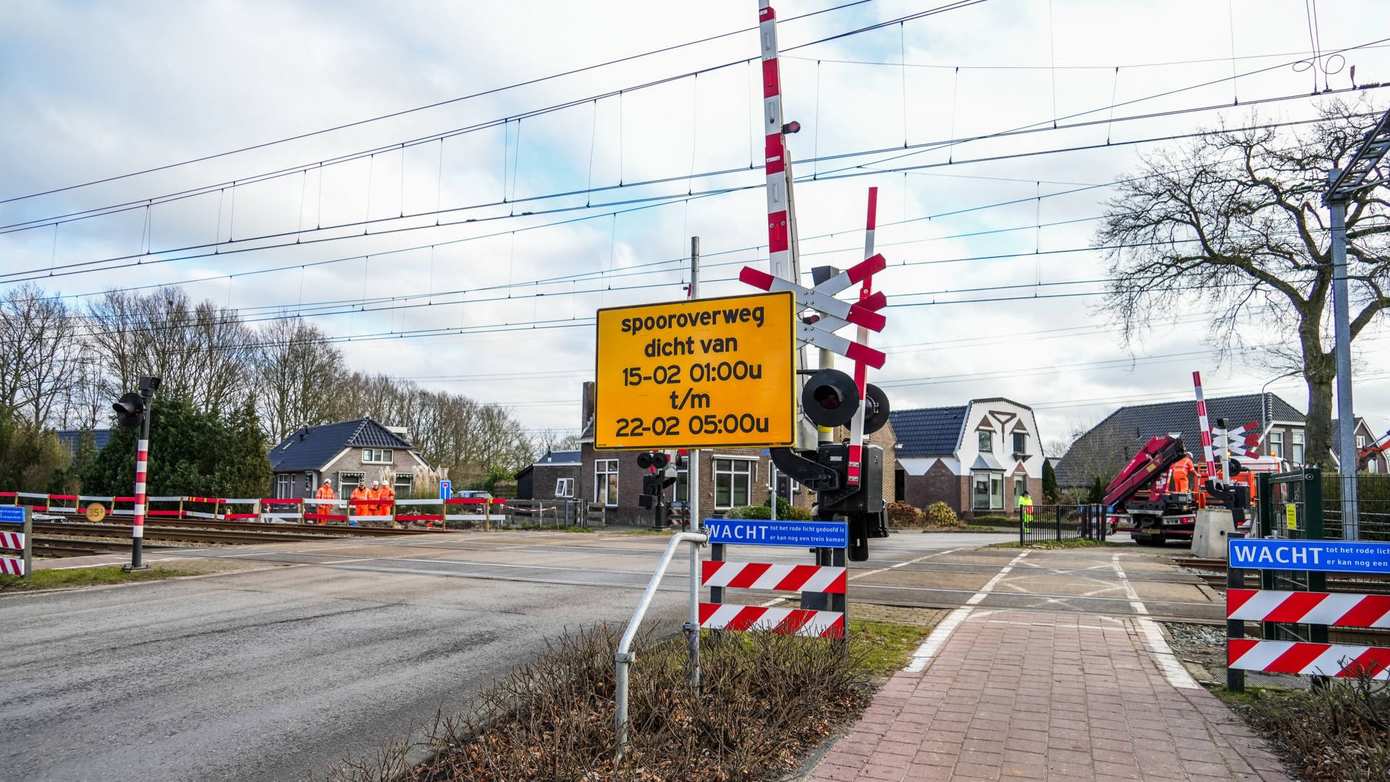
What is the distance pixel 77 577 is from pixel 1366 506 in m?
16.9

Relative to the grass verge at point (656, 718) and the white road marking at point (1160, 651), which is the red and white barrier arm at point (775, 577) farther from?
the white road marking at point (1160, 651)

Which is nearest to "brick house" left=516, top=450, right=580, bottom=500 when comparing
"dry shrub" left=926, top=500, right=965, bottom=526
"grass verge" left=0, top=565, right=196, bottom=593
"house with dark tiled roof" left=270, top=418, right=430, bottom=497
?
"house with dark tiled roof" left=270, top=418, right=430, bottom=497

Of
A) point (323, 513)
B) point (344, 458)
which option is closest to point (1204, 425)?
point (323, 513)

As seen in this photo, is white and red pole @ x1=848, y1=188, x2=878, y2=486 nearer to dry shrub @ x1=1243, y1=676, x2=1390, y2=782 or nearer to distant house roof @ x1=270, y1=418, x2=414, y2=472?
dry shrub @ x1=1243, y1=676, x2=1390, y2=782

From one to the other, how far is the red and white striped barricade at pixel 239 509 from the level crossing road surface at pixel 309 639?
601 inches

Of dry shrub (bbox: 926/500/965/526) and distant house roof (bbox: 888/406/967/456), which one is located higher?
distant house roof (bbox: 888/406/967/456)

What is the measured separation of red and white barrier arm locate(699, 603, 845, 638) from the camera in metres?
6.42

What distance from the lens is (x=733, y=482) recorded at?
3797 cm

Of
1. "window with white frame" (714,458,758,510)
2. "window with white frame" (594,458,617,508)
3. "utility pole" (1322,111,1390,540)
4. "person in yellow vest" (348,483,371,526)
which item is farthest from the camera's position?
"window with white frame" (594,458,617,508)

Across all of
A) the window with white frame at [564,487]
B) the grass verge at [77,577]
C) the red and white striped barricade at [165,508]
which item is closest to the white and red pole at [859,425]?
the grass verge at [77,577]

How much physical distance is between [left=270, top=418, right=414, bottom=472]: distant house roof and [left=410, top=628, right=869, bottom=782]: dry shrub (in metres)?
49.3

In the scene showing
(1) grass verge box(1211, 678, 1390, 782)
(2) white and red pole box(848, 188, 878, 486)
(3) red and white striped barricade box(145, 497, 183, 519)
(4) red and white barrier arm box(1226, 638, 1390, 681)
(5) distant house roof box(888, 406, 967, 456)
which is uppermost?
(5) distant house roof box(888, 406, 967, 456)

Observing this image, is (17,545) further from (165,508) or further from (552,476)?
(552,476)

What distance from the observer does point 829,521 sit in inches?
270
